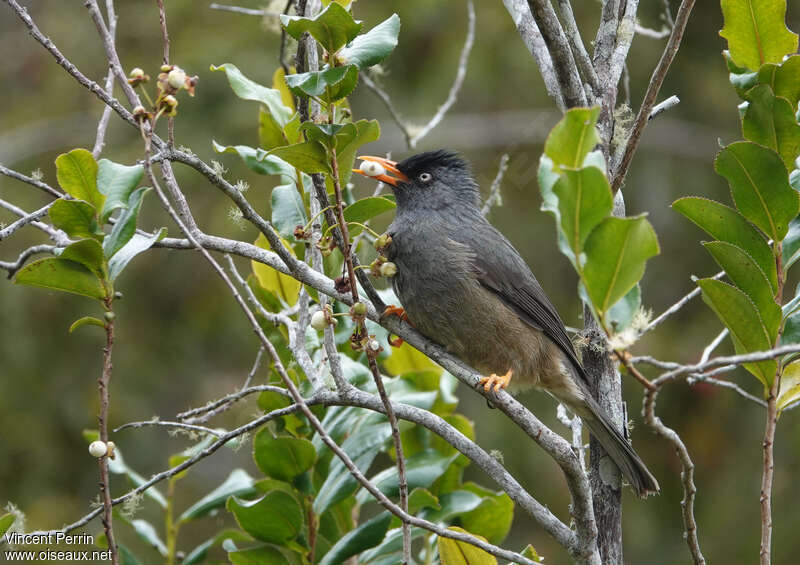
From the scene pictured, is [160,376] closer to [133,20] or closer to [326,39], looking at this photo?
[133,20]

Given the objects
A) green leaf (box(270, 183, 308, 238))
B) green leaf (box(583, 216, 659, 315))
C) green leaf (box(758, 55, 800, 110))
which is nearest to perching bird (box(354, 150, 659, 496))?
green leaf (box(270, 183, 308, 238))

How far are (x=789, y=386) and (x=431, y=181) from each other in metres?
2.17

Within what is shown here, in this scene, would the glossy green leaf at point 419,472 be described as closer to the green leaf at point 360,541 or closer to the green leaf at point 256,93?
the green leaf at point 360,541

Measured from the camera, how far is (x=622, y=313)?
2.14 m

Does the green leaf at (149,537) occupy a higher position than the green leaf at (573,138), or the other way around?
the green leaf at (573,138)

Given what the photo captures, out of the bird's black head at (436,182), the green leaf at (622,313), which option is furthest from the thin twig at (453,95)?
the green leaf at (622,313)

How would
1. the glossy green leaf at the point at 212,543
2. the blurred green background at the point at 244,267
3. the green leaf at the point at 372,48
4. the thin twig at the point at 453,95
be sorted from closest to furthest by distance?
the green leaf at the point at 372,48
the glossy green leaf at the point at 212,543
the thin twig at the point at 453,95
the blurred green background at the point at 244,267

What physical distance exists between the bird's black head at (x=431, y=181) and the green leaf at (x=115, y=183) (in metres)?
1.78

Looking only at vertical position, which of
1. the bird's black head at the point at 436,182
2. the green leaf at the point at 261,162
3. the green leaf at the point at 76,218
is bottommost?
the green leaf at the point at 76,218

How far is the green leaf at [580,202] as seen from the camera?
201cm

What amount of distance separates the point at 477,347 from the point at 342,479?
3.44 feet

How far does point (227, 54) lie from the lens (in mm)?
8148

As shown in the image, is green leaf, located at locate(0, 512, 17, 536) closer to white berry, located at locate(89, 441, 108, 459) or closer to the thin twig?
white berry, located at locate(89, 441, 108, 459)

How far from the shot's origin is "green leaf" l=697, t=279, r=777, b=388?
8.18 feet
